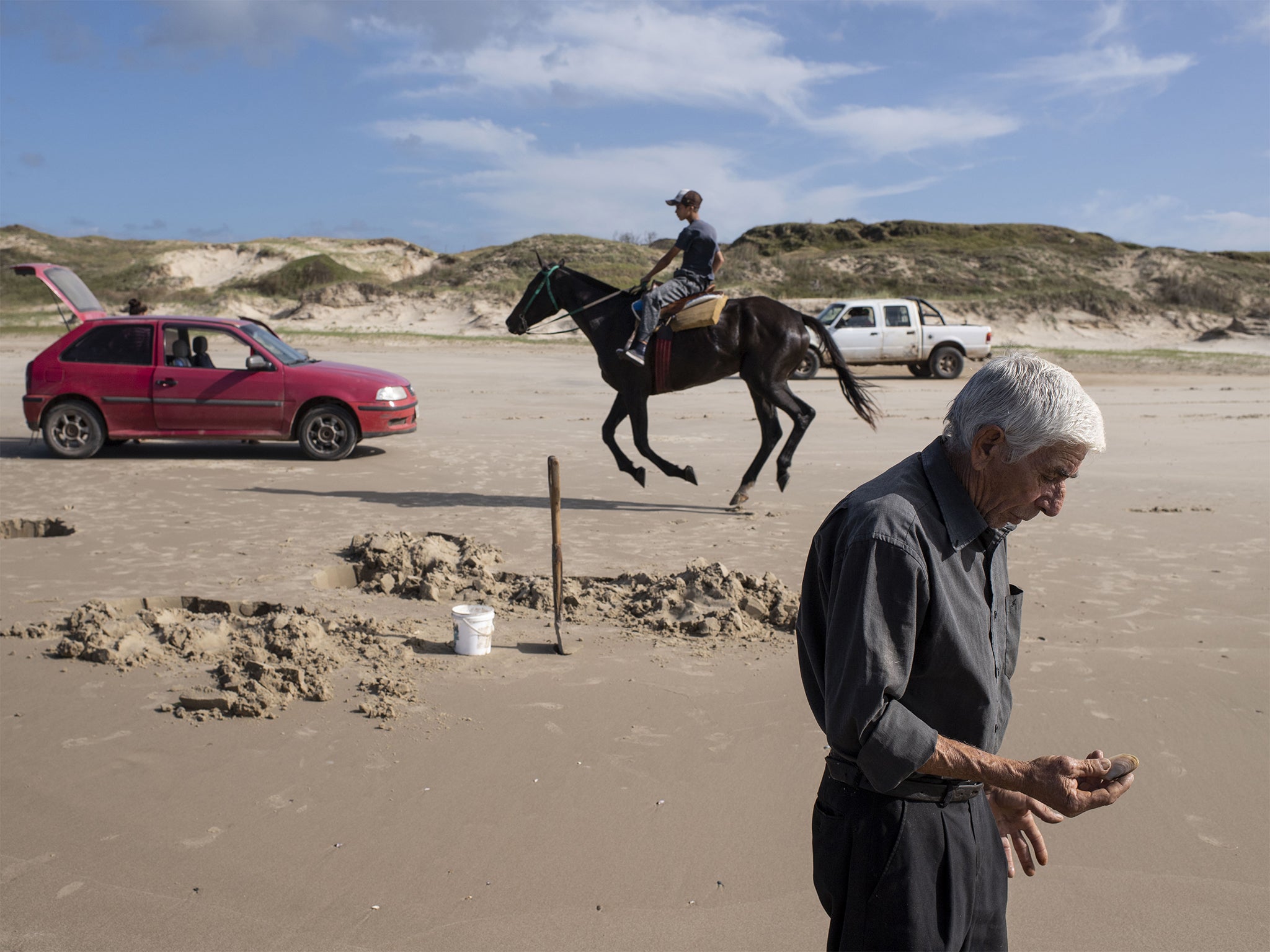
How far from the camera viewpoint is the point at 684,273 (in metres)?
10.9

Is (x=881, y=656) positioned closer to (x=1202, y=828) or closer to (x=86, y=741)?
(x=1202, y=828)

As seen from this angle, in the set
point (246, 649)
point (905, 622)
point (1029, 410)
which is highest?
point (1029, 410)

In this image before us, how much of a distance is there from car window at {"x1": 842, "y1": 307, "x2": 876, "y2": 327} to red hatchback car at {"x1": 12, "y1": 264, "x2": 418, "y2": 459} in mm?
16484

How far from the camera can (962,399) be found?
228cm

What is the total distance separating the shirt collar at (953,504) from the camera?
2.14 m

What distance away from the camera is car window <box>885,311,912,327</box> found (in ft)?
86.8

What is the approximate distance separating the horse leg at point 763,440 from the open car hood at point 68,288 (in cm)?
849

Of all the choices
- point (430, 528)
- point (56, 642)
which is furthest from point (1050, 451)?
point (430, 528)

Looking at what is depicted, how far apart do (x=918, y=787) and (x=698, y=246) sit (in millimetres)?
9215

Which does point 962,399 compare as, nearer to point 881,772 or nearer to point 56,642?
point 881,772

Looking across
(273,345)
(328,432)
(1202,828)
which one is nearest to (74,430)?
(273,345)

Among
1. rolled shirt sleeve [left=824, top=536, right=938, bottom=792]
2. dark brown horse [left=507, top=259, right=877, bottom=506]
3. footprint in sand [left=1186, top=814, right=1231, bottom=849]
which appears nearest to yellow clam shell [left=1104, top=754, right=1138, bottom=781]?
rolled shirt sleeve [left=824, top=536, right=938, bottom=792]

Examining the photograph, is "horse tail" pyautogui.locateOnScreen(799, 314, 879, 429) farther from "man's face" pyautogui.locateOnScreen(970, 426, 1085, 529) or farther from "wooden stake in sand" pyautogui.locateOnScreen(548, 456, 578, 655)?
"man's face" pyautogui.locateOnScreen(970, 426, 1085, 529)

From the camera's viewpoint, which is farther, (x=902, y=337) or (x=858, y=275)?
(x=858, y=275)
